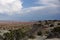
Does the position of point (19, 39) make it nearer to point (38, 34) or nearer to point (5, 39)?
point (5, 39)

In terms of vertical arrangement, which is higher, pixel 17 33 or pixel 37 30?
pixel 37 30

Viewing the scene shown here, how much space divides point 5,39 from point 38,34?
2065cm

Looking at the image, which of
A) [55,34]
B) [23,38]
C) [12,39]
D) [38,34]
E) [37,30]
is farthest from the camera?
[37,30]

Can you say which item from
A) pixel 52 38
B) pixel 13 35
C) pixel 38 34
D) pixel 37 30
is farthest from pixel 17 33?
pixel 37 30

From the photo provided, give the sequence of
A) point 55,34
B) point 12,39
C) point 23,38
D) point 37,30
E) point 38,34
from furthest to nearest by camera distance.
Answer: point 37,30, point 38,34, point 55,34, point 23,38, point 12,39

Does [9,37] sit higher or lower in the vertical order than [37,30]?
lower

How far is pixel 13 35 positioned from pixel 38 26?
2835cm

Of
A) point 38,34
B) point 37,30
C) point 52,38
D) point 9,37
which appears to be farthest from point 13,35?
point 37,30

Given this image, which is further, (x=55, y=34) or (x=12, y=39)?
(x=55, y=34)

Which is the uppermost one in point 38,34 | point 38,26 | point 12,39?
point 38,26

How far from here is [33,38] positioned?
205ft

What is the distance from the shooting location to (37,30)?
3024 inches

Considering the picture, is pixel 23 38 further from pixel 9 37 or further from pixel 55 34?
pixel 55 34

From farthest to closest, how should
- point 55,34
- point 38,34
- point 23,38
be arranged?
point 38,34
point 55,34
point 23,38
